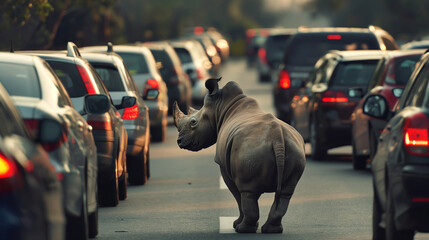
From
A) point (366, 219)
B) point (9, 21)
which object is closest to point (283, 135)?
point (366, 219)

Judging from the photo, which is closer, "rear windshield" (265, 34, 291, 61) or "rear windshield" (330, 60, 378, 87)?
"rear windshield" (330, 60, 378, 87)

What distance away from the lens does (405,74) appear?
52.1ft

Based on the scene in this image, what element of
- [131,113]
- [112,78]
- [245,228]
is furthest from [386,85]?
[245,228]

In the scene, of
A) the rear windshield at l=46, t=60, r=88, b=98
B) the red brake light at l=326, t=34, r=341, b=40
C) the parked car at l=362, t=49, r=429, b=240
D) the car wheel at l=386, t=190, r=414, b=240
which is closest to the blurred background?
the rear windshield at l=46, t=60, r=88, b=98

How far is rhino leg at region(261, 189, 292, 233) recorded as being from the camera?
10523 millimetres

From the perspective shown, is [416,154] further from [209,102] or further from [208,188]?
[208,188]

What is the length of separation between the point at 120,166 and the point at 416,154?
510 cm

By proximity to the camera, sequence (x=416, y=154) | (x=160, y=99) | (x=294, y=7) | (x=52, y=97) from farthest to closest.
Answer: (x=294, y=7), (x=160, y=99), (x=52, y=97), (x=416, y=154)

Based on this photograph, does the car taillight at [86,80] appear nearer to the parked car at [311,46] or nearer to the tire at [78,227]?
the tire at [78,227]

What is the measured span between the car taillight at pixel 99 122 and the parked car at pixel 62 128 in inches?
84.2

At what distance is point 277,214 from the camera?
34.7 feet

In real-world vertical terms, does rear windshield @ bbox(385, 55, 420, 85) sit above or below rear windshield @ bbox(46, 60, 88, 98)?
below

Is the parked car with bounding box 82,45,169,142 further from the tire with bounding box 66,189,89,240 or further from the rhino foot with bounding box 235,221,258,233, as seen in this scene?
the tire with bounding box 66,189,89,240

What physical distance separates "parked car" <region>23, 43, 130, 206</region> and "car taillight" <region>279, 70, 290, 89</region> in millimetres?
10562
